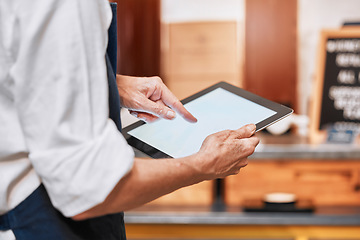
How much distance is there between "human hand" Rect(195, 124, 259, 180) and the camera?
0.76 metres

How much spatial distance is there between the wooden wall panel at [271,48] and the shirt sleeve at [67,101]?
231 centimetres

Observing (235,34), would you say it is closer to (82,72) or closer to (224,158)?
(224,158)

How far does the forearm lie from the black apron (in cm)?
11

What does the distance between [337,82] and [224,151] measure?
173 cm

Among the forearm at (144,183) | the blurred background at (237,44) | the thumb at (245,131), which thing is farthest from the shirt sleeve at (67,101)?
the blurred background at (237,44)

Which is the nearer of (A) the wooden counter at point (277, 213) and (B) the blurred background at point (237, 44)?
(A) the wooden counter at point (277, 213)

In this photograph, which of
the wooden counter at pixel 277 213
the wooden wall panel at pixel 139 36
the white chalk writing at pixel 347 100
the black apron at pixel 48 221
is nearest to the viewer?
the black apron at pixel 48 221

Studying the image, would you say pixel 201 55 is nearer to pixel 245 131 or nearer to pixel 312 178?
pixel 312 178

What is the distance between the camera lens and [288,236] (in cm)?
199

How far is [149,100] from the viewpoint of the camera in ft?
3.24

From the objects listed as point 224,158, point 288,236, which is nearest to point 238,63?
point 288,236

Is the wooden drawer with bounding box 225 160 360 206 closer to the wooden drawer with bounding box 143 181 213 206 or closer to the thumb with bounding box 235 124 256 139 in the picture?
the wooden drawer with bounding box 143 181 213 206

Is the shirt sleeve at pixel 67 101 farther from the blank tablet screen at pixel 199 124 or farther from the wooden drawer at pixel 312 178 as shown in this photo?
the wooden drawer at pixel 312 178

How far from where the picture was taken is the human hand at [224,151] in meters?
0.76
